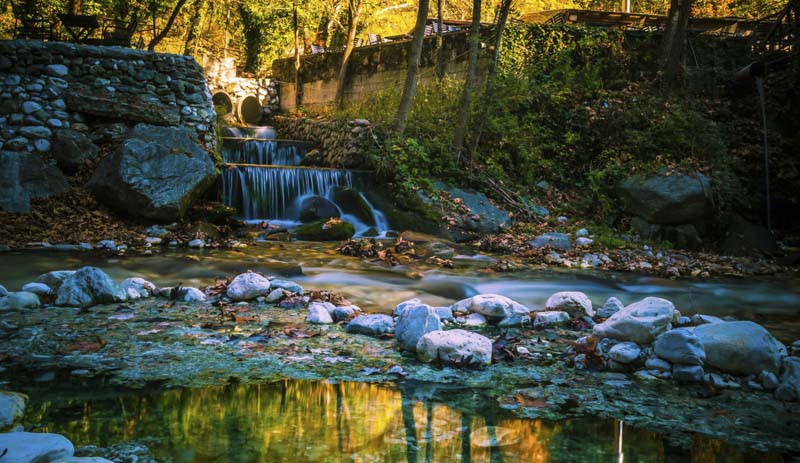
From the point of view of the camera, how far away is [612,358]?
143 inches

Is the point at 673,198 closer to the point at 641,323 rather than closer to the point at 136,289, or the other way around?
the point at 641,323

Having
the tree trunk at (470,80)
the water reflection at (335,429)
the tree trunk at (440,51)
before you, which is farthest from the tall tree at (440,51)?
the water reflection at (335,429)

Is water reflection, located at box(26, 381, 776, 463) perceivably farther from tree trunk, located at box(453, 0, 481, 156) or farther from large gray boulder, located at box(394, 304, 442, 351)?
tree trunk, located at box(453, 0, 481, 156)

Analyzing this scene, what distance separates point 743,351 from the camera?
3.41 m

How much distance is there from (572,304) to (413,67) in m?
7.88

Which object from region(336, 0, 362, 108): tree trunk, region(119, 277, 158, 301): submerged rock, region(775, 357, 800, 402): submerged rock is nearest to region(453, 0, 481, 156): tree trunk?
region(336, 0, 362, 108): tree trunk

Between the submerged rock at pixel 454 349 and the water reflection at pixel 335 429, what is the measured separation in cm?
55

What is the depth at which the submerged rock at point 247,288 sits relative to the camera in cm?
523

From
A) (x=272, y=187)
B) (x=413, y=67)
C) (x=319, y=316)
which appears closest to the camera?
(x=319, y=316)

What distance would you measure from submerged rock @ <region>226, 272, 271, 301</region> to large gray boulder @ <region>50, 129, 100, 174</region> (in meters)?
6.41

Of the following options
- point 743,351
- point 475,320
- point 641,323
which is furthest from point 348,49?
point 743,351

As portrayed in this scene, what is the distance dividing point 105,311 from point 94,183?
5.65 m

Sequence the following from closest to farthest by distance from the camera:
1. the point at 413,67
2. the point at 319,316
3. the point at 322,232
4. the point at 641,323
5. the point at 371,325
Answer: the point at 641,323, the point at 371,325, the point at 319,316, the point at 322,232, the point at 413,67

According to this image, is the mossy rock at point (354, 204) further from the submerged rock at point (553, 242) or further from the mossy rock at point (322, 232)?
the submerged rock at point (553, 242)
